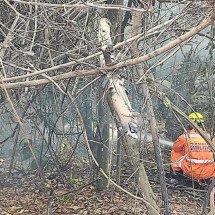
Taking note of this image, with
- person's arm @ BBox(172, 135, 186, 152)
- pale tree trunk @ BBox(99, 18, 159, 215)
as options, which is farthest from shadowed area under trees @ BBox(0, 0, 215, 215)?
person's arm @ BBox(172, 135, 186, 152)

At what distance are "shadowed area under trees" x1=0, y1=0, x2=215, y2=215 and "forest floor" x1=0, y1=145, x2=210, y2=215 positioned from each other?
0.02m

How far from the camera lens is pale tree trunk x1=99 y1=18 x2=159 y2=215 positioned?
141 inches

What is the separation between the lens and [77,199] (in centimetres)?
676

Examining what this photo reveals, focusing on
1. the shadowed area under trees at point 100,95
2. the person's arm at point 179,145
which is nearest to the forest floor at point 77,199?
the shadowed area under trees at point 100,95

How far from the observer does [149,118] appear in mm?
4402

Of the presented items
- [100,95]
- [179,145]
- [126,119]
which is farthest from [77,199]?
[126,119]

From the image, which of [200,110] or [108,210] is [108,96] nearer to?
[108,210]

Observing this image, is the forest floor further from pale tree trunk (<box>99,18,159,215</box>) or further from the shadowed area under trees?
pale tree trunk (<box>99,18,159,215</box>)

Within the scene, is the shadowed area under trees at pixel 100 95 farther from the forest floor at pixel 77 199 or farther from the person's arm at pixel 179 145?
the person's arm at pixel 179 145

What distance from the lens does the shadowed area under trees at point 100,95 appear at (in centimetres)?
361

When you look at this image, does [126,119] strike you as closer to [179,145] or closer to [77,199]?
[77,199]

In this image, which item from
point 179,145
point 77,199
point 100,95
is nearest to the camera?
point 100,95

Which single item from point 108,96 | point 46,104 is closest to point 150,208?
point 108,96

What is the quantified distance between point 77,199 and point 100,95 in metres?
2.47
